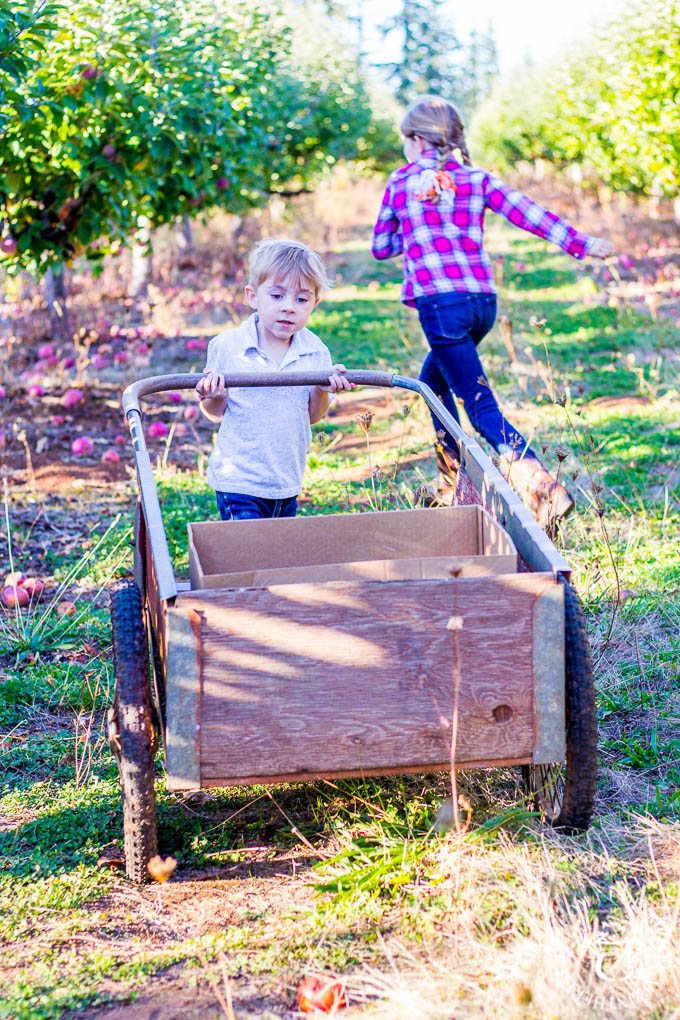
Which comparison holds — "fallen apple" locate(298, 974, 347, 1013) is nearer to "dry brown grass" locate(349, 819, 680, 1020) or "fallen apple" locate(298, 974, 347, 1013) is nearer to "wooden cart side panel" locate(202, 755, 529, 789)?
"dry brown grass" locate(349, 819, 680, 1020)

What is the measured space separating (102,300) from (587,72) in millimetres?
9799

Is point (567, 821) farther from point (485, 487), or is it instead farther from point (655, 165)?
point (655, 165)

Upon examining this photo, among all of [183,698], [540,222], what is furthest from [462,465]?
[540,222]

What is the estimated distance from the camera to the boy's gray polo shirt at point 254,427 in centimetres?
321

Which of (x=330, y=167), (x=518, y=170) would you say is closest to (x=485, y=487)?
(x=330, y=167)

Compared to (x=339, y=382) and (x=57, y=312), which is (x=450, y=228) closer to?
(x=339, y=382)

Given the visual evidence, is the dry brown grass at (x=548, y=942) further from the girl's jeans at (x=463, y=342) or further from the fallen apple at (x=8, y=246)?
the fallen apple at (x=8, y=246)

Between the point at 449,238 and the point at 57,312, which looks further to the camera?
the point at 57,312

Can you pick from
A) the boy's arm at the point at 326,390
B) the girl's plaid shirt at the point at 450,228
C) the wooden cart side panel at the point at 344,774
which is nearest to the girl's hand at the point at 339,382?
the boy's arm at the point at 326,390

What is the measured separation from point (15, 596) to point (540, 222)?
2581 millimetres

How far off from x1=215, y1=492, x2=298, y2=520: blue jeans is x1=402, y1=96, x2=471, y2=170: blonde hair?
1932 millimetres

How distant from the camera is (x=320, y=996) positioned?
172 cm

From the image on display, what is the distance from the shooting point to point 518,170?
40.7 m

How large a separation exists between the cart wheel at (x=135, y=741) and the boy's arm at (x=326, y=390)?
970 millimetres
